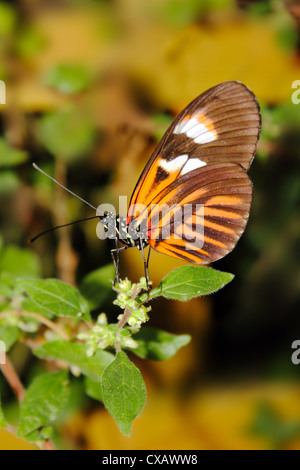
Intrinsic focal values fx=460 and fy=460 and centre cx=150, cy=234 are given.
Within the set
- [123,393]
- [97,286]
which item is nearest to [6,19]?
[97,286]

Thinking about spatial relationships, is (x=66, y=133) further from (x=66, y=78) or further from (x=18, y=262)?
(x=18, y=262)

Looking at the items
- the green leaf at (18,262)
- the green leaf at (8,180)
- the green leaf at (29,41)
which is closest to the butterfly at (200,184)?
the green leaf at (18,262)

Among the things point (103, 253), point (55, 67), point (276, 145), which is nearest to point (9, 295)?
point (103, 253)

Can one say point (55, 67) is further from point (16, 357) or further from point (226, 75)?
point (16, 357)

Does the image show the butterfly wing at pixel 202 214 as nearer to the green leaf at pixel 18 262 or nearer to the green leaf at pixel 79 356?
the green leaf at pixel 79 356

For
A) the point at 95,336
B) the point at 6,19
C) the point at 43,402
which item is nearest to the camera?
the point at 95,336
